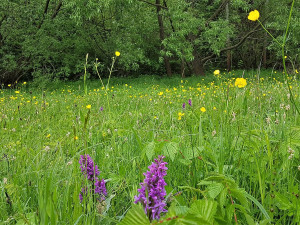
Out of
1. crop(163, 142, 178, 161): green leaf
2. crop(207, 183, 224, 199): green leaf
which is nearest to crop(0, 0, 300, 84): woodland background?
→ crop(163, 142, 178, 161): green leaf

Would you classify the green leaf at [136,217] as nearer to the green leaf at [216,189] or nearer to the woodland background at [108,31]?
the green leaf at [216,189]

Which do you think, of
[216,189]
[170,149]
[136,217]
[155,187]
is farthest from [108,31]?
[136,217]

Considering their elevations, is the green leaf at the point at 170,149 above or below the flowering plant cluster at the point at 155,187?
below

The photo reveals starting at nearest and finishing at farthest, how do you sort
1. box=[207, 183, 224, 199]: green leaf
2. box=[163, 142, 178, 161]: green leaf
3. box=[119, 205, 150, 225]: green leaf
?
box=[119, 205, 150, 225]: green leaf → box=[207, 183, 224, 199]: green leaf → box=[163, 142, 178, 161]: green leaf

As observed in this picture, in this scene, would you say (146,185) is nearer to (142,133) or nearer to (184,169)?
(184,169)

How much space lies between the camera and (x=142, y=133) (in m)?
2.26

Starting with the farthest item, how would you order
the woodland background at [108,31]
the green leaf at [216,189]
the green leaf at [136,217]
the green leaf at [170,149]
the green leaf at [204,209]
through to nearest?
the woodland background at [108,31] < the green leaf at [170,149] < the green leaf at [216,189] < the green leaf at [204,209] < the green leaf at [136,217]

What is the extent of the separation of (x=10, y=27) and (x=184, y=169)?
13487mm

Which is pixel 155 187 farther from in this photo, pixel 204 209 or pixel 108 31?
pixel 108 31

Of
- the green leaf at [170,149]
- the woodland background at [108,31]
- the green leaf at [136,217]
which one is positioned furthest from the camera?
the woodland background at [108,31]

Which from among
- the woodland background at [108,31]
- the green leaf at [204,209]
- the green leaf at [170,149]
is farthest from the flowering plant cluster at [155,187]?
the woodland background at [108,31]

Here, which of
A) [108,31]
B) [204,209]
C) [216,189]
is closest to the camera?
[204,209]

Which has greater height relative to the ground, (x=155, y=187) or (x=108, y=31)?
(x=108, y=31)

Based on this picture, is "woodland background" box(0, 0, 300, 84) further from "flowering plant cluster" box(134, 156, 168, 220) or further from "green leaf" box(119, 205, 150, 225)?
"green leaf" box(119, 205, 150, 225)
